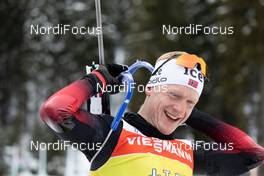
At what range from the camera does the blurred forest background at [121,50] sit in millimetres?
10094

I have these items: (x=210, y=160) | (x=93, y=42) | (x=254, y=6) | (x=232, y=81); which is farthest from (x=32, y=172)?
(x=210, y=160)

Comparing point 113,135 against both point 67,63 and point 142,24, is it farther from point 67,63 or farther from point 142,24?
point 67,63

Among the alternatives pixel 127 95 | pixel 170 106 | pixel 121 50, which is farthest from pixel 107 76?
pixel 121 50

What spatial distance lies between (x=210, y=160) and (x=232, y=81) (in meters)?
8.86

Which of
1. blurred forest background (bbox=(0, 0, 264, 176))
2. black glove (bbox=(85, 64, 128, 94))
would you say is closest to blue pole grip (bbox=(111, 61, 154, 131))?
black glove (bbox=(85, 64, 128, 94))

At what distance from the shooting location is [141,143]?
213 centimetres

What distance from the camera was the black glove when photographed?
2018 mm

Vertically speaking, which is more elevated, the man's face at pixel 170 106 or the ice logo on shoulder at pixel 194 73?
the ice logo on shoulder at pixel 194 73

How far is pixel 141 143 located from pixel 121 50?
12.1m

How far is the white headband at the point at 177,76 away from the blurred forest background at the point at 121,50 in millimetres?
7035

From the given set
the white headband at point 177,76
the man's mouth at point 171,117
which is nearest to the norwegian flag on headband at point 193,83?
the white headband at point 177,76

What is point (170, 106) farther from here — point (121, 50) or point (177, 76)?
point (121, 50)
